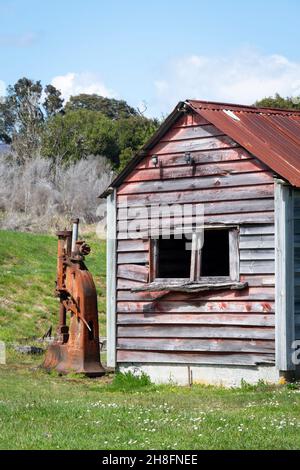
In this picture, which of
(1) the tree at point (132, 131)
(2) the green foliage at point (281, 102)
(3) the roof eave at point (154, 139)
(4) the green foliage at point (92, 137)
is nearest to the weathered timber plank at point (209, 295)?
(3) the roof eave at point (154, 139)

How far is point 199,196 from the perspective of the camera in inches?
653

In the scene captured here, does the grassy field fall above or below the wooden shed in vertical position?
below

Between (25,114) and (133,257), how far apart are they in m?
45.6

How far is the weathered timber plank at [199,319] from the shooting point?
15688mm

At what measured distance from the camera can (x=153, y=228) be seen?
56.0 ft

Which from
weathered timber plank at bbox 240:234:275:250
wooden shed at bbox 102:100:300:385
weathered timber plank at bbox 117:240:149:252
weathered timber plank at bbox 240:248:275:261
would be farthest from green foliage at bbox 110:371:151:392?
weathered timber plank at bbox 240:234:275:250

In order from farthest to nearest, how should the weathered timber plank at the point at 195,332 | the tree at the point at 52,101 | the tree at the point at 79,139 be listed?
the tree at the point at 52,101 → the tree at the point at 79,139 → the weathered timber plank at the point at 195,332

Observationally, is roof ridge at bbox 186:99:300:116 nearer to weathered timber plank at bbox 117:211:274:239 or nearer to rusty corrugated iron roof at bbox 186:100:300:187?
rusty corrugated iron roof at bbox 186:100:300:187

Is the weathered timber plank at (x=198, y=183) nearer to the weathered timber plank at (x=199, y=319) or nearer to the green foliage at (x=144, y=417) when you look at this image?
the weathered timber plank at (x=199, y=319)

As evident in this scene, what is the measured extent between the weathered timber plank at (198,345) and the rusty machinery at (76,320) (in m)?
0.75

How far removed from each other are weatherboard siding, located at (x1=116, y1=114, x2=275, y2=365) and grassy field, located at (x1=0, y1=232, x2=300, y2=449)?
680mm

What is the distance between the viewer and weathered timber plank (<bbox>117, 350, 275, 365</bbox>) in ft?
51.7
